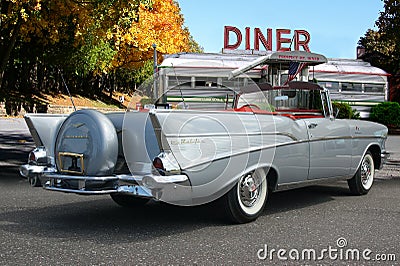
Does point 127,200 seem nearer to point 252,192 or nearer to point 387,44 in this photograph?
point 252,192

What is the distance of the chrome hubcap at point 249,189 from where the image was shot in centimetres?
554

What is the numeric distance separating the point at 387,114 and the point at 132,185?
2247cm

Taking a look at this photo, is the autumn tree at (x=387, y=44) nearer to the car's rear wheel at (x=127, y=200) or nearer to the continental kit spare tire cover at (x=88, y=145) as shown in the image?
the car's rear wheel at (x=127, y=200)

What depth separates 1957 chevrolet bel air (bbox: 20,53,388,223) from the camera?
497 cm

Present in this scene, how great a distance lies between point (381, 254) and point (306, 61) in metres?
4.76

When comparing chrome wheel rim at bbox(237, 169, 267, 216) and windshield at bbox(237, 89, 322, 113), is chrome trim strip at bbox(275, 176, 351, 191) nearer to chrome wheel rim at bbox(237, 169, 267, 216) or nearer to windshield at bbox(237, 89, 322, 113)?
chrome wheel rim at bbox(237, 169, 267, 216)

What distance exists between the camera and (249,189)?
5.61 m

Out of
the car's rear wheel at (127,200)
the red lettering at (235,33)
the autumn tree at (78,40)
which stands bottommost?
the car's rear wheel at (127,200)

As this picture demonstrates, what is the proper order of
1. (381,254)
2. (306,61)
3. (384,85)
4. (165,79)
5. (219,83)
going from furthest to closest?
(384,85), (306,61), (219,83), (165,79), (381,254)

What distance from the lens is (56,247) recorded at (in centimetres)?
469

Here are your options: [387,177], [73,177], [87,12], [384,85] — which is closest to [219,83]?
[73,177]

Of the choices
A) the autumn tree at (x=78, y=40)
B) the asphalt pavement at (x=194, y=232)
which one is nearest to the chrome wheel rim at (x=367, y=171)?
the asphalt pavement at (x=194, y=232)

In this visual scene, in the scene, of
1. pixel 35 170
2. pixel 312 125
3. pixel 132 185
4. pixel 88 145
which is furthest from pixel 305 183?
pixel 35 170

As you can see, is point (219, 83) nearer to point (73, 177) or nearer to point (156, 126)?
point (156, 126)
